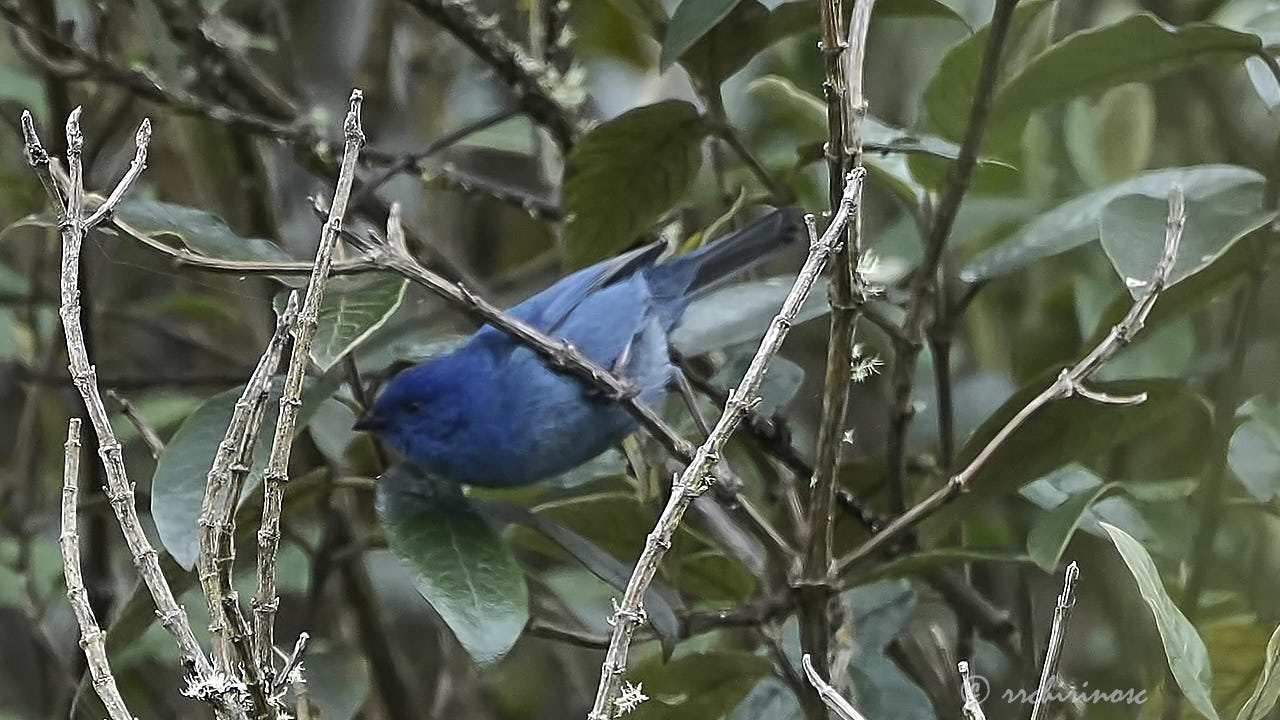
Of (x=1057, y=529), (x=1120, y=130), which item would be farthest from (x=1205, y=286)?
(x=1120, y=130)

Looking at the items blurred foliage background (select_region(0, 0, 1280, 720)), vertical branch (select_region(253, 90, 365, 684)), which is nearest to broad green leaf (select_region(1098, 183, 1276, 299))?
blurred foliage background (select_region(0, 0, 1280, 720))

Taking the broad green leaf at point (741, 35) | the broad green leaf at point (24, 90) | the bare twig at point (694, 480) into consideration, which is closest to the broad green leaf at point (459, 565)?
the bare twig at point (694, 480)

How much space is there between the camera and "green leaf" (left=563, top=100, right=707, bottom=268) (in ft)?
5.95

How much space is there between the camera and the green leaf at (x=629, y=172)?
1.81 metres

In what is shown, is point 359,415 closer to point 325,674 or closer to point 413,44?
point 325,674

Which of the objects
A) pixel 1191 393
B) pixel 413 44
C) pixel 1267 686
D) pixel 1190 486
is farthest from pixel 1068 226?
pixel 413 44

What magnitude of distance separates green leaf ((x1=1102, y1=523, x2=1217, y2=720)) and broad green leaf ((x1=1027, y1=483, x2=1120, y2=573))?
0.18 metres

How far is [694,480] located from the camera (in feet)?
3.64

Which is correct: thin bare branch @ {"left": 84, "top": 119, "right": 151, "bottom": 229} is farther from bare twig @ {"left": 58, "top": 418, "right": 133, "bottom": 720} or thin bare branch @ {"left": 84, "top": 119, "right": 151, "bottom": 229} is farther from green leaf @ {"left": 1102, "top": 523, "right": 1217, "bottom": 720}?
green leaf @ {"left": 1102, "top": 523, "right": 1217, "bottom": 720}

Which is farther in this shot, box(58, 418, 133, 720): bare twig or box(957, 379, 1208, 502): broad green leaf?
box(957, 379, 1208, 502): broad green leaf

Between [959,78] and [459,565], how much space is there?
3.09 feet

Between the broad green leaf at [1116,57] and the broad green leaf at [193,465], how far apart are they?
0.88m

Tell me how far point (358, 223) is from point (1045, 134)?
1325mm

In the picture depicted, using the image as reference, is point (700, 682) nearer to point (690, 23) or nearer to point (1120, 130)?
point (690, 23)
